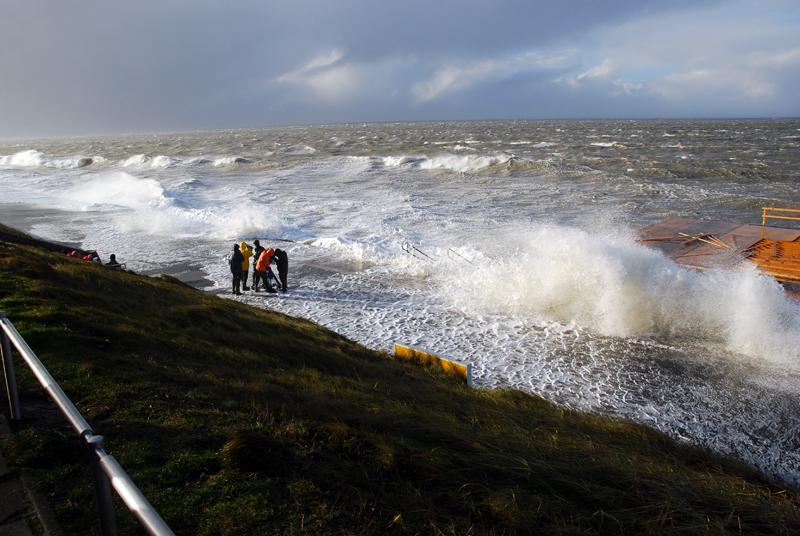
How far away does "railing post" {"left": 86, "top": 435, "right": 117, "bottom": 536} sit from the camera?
2006 millimetres

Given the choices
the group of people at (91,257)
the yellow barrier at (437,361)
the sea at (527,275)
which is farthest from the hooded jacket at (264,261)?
the yellow barrier at (437,361)

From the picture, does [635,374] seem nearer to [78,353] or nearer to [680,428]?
[680,428]

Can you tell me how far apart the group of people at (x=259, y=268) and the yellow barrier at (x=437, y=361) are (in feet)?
22.7

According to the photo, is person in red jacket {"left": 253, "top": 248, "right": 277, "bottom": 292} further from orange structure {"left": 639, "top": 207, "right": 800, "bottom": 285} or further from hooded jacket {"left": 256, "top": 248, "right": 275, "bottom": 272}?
orange structure {"left": 639, "top": 207, "right": 800, "bottom": 285}

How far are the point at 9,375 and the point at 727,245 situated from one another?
18715mm

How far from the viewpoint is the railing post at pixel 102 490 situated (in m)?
2.01

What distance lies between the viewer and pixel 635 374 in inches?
408

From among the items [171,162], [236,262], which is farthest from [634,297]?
[171,162]

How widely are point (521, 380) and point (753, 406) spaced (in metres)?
3.82

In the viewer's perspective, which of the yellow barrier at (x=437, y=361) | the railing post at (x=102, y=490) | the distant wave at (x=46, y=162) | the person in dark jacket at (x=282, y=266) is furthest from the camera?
the distant wave at (x=46, y=162)

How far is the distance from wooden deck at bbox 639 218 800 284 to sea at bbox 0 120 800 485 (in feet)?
4.54

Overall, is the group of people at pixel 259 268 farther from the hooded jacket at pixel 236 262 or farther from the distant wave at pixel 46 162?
the distant wave at pixel 46 162

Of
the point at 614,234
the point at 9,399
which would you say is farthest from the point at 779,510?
the point at 614,234

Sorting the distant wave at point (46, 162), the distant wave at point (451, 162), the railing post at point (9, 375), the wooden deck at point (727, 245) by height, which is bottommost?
the wooden deck at point (727, 245)
